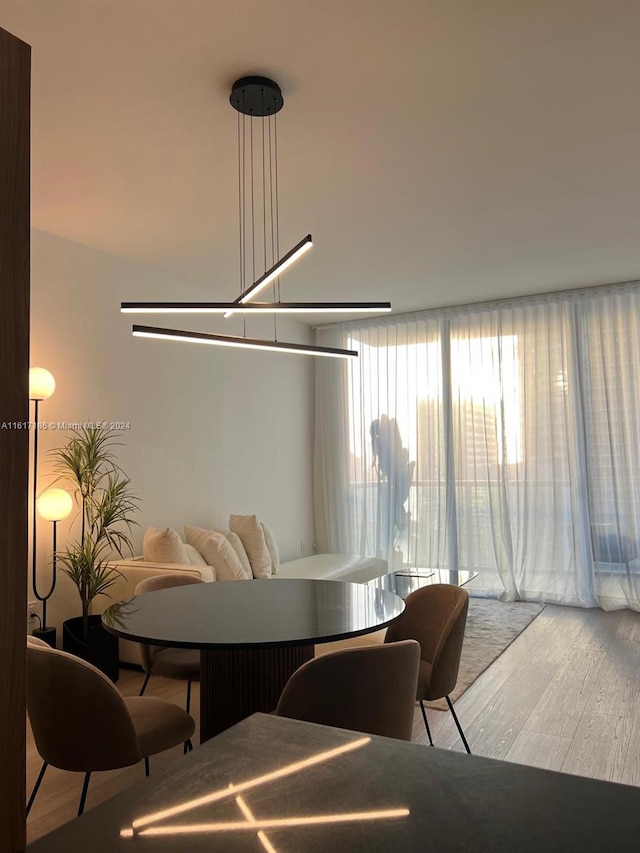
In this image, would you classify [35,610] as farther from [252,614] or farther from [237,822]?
[237,822]

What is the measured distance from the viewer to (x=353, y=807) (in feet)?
2.48

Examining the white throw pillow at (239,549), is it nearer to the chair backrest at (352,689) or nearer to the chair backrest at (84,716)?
the chair backrest at (84,716)

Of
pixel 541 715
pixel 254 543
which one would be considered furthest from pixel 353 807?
pixel 254 543

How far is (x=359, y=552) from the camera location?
23.2 ft

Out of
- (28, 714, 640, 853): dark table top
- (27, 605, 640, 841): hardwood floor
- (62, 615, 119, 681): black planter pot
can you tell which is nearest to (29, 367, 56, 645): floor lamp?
(62, 615, 119, 681): black planter pot

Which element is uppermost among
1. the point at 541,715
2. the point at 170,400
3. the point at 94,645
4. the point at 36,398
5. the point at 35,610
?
the point at 170,400

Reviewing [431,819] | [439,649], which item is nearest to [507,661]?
[439,649]

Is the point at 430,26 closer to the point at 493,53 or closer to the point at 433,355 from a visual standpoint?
the point at 493,53

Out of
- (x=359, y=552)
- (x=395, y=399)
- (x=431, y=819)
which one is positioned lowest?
(x=359, y=552)

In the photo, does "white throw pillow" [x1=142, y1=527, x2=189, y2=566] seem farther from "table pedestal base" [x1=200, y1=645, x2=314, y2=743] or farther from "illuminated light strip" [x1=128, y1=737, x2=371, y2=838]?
"illuminated light strip" [x1=128, y1=737, x2=371, y2=838]

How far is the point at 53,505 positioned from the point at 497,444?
4.14 metres

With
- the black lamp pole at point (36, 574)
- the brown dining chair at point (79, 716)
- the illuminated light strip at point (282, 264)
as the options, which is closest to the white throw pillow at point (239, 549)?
the black lamp pole at point (36, 574)

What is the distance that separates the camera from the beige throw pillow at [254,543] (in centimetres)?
532

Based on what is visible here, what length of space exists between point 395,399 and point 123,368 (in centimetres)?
307
